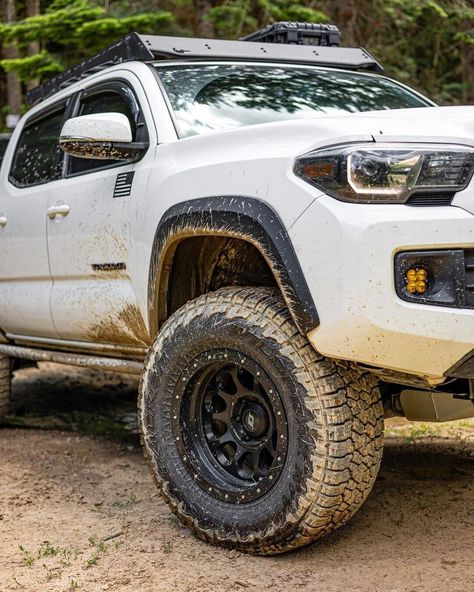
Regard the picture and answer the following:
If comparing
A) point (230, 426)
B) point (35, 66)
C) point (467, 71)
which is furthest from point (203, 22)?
point (230, 426)

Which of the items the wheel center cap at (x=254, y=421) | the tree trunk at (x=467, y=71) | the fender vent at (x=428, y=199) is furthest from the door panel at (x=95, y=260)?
the tree trunk at (x=467, y=71)

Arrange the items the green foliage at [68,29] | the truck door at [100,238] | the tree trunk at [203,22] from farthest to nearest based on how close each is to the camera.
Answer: the tree trunk at [203,22], the green foliage at [68,29], the truck door at [100,238]

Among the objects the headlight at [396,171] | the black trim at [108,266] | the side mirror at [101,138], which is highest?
the headlight at [396,171]

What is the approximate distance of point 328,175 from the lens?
8.89 ft

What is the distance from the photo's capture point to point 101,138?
144 inches

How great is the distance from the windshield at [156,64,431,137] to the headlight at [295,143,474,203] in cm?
126

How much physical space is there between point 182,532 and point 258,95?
6.97 feet

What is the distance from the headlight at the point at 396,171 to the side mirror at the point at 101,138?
1.34 meters

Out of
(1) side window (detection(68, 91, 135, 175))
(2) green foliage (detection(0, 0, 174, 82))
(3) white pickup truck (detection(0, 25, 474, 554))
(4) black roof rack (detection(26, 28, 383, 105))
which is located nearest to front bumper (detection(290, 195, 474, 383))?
(3) white pickup truck (detection(0, 25, 474, 554))

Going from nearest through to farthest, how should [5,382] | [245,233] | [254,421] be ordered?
[245,233] < [254,421] < [5,382]

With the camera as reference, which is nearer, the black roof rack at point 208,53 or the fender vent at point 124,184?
the fender vent at point 124,184

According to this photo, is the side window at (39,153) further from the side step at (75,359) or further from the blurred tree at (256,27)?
the blurred tree at (256,27)

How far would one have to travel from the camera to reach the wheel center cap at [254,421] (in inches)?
122

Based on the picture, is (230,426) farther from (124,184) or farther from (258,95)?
(258,95)
